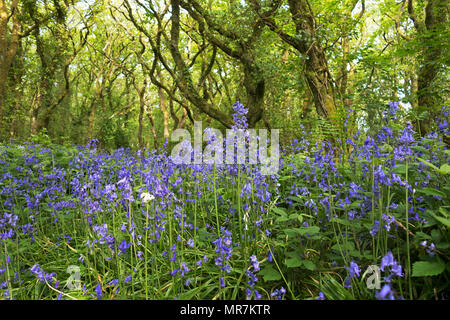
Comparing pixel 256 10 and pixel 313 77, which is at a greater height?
pixel 256 10

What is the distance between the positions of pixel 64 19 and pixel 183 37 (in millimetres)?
7443

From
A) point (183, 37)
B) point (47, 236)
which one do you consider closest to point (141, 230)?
point (47, 236)

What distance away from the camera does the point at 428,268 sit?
59.6 inches

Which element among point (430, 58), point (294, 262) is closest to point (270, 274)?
point (294, 262)

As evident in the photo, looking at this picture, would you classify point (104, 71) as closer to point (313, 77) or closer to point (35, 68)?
point (35, 68)

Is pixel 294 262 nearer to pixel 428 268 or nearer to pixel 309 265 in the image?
pixel 309 265

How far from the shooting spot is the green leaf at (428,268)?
1.46m

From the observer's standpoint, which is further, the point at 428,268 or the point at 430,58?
the point at 430,58

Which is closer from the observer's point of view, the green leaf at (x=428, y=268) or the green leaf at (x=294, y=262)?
the green leaf at (x=428, y=268)

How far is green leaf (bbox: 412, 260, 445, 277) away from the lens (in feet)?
4.80

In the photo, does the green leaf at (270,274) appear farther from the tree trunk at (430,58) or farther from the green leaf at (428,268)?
the tree trunk at (430,58)

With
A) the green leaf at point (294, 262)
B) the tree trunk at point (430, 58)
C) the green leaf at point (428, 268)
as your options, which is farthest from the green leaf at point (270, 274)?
the tree trunk at point (430, 58)

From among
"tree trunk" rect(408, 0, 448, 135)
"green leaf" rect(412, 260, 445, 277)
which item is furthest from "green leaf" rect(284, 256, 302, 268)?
"tree trunk" rect(408, 0, 448, 135)
